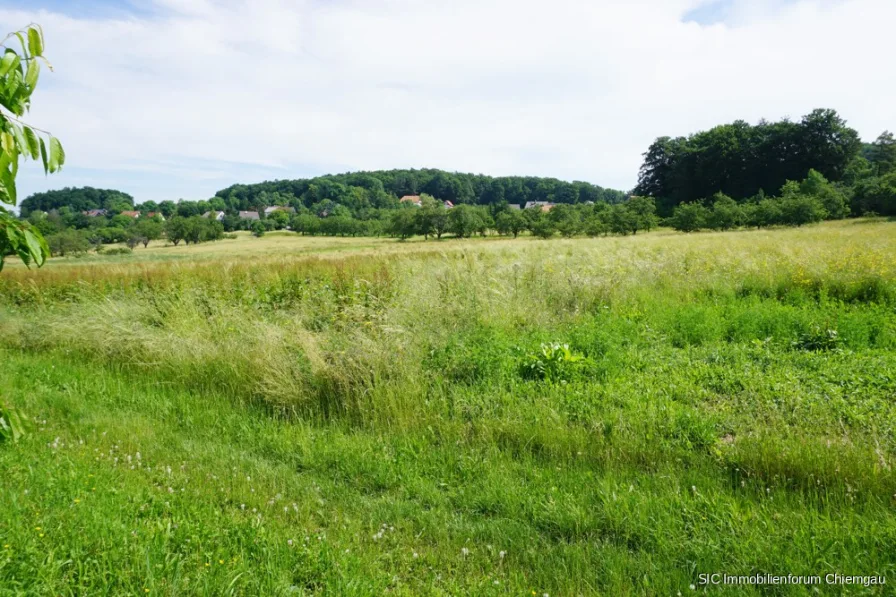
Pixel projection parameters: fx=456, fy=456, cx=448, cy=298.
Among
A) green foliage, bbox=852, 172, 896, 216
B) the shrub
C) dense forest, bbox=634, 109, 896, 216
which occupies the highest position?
dense forest, bbox=634, 109, 896, 216

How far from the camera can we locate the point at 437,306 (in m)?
7.67

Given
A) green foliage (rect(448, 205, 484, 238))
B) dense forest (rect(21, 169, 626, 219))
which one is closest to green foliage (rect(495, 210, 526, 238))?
green foliage (rect(448, 205, 484, 238))

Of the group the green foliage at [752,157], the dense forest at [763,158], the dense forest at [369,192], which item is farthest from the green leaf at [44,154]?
the dense forest at [369,192]

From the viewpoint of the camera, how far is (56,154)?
1.86 meters

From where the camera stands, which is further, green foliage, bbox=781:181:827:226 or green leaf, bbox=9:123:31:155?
green foliage, bbox=781:181:827:226

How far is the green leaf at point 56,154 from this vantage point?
183cm

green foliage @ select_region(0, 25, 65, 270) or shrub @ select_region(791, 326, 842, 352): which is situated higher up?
green foliage @ select_region(0, 25, 65, 270)

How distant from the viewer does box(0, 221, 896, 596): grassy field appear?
2.59m

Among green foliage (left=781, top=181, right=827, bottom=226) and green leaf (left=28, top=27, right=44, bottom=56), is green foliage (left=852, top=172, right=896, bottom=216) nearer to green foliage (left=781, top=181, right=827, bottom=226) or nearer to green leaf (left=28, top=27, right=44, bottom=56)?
green foliage (left=781, top=181, right=827, bottom=226)

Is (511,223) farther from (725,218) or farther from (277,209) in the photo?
(277,209)

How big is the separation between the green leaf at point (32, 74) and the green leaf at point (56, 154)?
0.69 feet

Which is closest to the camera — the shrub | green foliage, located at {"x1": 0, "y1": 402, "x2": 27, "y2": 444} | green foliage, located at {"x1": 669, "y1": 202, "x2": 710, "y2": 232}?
green foliage, located at {"x1": 0, "y1": 402, "x2": 27, "y2": 444}

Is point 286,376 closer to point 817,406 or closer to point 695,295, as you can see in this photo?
point 817,406

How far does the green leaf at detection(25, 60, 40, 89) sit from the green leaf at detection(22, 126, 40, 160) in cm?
18
